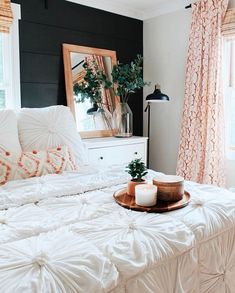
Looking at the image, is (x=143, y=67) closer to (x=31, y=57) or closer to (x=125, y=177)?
(x=31, y=57)

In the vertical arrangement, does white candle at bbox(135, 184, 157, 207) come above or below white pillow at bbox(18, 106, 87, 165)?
below

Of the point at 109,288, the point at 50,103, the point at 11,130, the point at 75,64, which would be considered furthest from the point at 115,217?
the point at 75,64

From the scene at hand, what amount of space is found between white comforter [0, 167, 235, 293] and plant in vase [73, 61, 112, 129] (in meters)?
1.89

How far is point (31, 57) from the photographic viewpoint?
127 inches

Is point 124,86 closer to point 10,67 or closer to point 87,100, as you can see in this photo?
point 87,100

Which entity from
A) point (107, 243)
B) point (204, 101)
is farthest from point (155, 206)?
point (204, 101)

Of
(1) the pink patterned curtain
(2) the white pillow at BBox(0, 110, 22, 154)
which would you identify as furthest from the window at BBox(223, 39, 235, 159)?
(2) the white pillow at BBox(0, 110, 22, 154)

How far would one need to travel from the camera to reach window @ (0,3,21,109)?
3057 millimetres

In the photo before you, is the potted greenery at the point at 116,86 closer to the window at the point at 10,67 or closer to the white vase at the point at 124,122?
the white vase at the point at 124,122

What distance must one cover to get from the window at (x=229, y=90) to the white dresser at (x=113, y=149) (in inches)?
37.8

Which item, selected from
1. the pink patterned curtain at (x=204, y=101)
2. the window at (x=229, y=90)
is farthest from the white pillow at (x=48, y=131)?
the window at (x=229, y=90)

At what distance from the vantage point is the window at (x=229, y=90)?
10.7 feet

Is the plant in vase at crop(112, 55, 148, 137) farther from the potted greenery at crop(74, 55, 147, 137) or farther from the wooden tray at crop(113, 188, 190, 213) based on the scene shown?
the wooden tray at crop(113, 188, 190, 213)

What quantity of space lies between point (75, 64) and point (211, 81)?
58.6 inches
